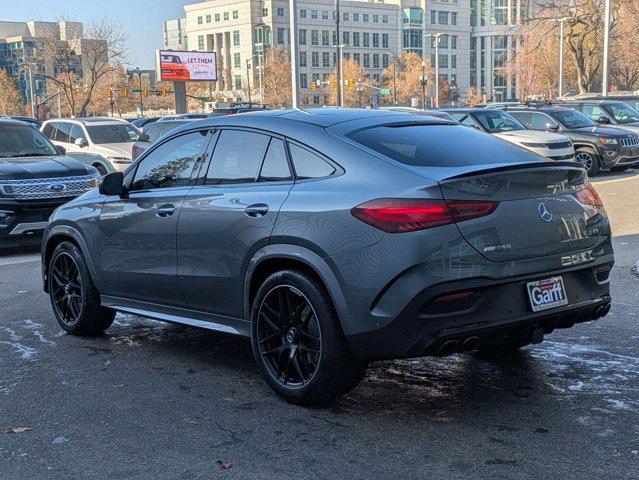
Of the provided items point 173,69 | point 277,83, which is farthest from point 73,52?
point 277,83

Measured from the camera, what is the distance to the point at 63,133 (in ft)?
70.9

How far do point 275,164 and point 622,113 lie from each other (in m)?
22.2

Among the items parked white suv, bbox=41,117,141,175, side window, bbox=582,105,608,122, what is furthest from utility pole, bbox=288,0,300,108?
side window, bbox=582,105,608,122

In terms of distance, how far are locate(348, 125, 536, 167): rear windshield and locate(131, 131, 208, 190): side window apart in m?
1.33

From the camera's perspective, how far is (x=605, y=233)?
509cm

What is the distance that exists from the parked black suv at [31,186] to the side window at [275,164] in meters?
7.49

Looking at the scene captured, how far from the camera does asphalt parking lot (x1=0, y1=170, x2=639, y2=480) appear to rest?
4.09m

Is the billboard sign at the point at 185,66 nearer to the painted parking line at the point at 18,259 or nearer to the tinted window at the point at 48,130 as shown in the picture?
the tinted window at the point at 48,130

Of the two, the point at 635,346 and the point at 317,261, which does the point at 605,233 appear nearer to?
the point at 635,346

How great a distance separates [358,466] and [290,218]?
1492 millimetres

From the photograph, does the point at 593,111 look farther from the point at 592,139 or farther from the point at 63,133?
the point at 63,133

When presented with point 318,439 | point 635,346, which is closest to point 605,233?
point 635,346

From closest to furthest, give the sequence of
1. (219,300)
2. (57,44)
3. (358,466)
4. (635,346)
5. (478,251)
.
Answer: (358,466) < (478,251) < (219,300) < (635,346) < (57,44)

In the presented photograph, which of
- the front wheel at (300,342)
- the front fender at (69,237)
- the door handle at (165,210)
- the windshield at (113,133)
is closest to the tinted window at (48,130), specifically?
the windshield at (113,133)
